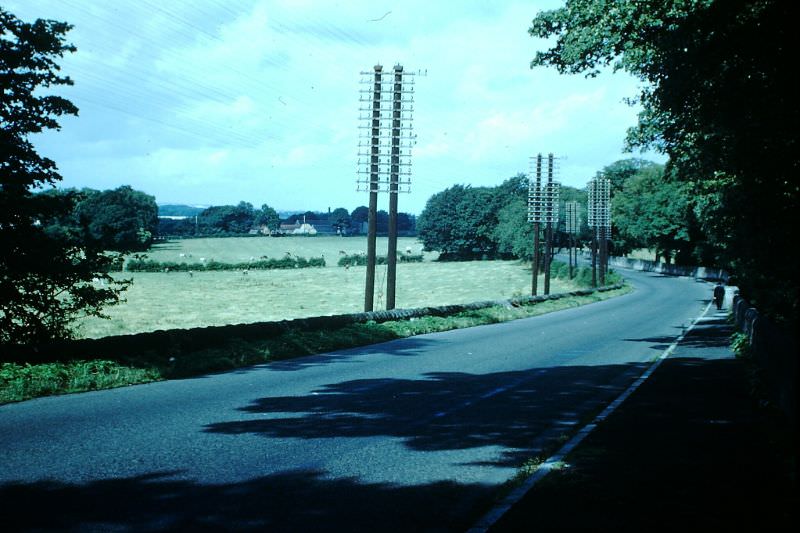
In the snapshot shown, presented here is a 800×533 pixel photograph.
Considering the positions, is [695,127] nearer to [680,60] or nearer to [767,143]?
[680,60]

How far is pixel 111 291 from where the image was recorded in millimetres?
15984

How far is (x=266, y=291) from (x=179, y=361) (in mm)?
46937

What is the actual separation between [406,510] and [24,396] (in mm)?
7642

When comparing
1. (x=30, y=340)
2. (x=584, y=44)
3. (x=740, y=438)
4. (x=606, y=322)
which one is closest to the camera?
(x=740, y=438)

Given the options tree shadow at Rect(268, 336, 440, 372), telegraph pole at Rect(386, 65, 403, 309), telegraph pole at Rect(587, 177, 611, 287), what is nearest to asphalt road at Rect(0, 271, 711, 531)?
tree shadow at Rect(268, 336, 440, 372)

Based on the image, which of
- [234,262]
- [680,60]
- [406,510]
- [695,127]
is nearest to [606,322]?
[695,127]

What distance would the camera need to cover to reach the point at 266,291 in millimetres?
61125

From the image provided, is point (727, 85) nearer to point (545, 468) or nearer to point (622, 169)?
point (545, 468)

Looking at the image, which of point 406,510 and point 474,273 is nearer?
point 406,510

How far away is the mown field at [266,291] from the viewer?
37278mm

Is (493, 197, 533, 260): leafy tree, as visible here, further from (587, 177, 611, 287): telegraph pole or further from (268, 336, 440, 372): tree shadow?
(268, 336, 440, 372): tree shadow

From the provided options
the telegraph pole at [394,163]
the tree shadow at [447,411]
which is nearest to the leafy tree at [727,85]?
the tree shadow at [447,411]

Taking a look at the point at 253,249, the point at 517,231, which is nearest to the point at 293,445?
the point at 517,231

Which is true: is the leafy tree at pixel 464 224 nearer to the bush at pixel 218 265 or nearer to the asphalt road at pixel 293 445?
the bush at pixel 218 265
